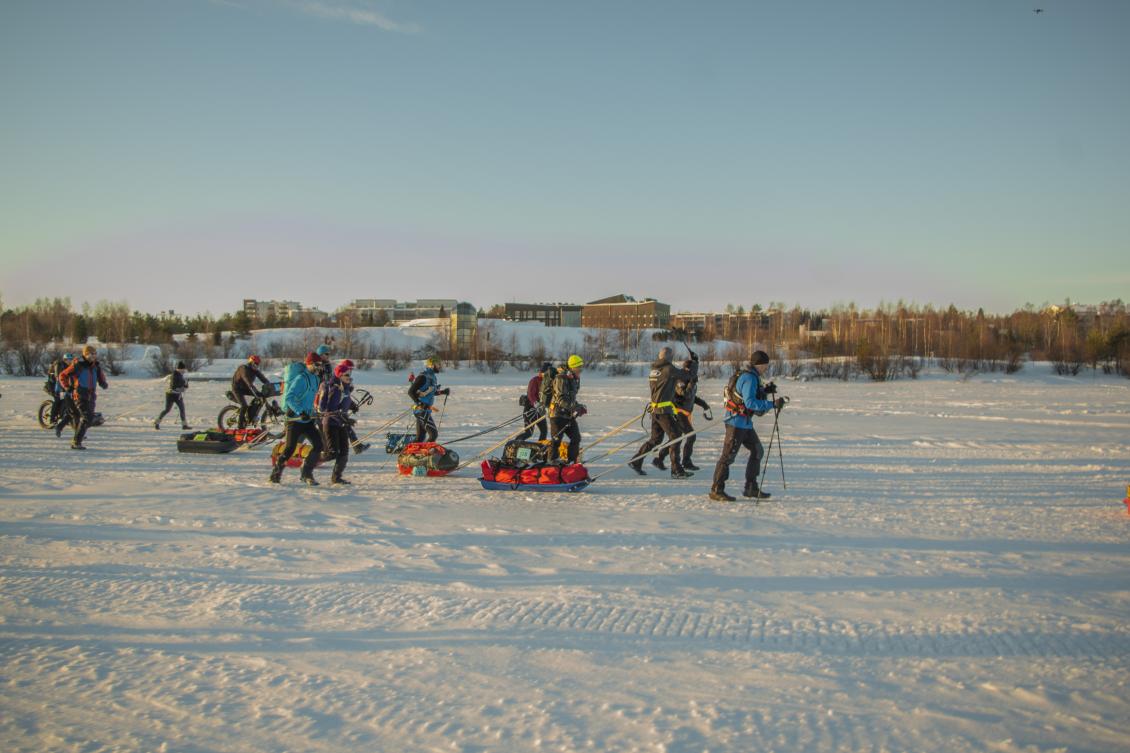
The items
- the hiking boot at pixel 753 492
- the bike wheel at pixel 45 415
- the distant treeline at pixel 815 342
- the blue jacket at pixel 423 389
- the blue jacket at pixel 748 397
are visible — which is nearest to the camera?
the blue jacket at pixel 748 397

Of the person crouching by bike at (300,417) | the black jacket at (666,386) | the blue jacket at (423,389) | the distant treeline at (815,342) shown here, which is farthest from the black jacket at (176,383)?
the distant treeline at (815,342)

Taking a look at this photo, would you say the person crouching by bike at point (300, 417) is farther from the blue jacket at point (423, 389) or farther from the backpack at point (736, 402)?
the backpack at point (736, 402)

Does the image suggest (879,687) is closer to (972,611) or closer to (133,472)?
(972,611)

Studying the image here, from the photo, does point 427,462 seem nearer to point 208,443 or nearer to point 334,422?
point 334,422

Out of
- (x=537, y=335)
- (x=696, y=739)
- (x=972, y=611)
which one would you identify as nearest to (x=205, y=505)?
(x=696, y=739)

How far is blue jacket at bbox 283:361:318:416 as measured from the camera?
9930 millimetres

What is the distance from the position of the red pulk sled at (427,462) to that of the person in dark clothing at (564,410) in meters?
1.59

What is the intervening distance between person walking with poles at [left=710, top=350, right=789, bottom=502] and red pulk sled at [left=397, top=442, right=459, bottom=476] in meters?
4.00

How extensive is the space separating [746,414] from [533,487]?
117 inches

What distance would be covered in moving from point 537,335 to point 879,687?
88302mm

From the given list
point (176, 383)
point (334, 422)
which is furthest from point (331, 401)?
point (176, 383)

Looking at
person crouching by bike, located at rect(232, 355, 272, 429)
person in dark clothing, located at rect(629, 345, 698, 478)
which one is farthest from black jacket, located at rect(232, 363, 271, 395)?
person in dark clothing, located at rect(629, 345, 698, 478)

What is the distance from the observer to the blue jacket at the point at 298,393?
993 centimetres

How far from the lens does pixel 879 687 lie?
4.19m
